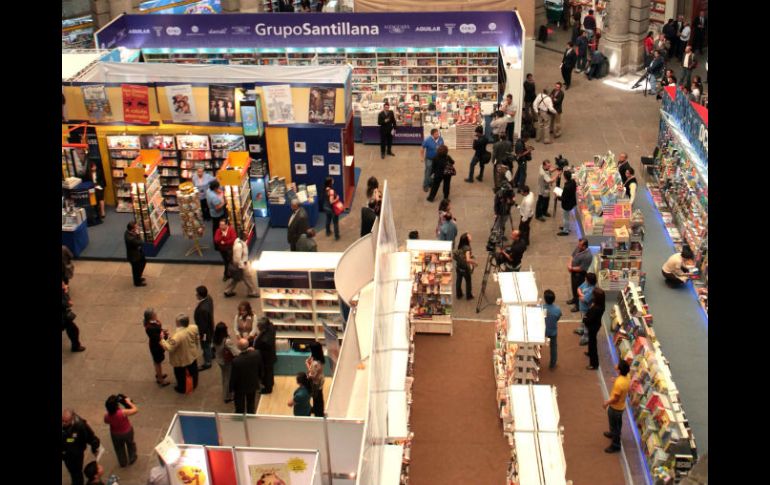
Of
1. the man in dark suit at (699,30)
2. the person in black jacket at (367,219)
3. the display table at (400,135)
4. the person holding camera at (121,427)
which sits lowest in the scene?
the person holding camera at (121,427)

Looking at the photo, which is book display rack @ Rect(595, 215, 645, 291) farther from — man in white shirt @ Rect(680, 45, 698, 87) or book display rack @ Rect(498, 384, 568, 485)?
man in white shirt @ Rect(680, 45, 698, 87)

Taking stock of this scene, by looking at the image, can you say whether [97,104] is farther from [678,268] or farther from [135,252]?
[678,268]

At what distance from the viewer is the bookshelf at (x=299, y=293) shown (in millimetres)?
13289

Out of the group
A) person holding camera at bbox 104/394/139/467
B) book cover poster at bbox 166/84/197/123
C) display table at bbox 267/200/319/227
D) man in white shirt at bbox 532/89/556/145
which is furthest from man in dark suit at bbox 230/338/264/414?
man in white shirt at bbox 532/89/556/145

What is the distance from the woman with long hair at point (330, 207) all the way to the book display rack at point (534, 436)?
6817 mm

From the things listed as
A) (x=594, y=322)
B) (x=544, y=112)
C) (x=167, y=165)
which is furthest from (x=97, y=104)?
(x=594, y=322)

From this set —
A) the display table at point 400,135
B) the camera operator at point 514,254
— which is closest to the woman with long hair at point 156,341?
the camera operator at point 514,254

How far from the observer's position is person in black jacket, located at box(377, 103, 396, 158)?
19.9 metres

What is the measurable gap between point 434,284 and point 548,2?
1859 centimetres

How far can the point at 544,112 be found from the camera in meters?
20.9

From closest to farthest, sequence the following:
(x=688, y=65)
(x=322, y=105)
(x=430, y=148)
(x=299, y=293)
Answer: (x=299, y=293)
(x=322, y=105)
(x=430, y=148)
(x=688, y=65)

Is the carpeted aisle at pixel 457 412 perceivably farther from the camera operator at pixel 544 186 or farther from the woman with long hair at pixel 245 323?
the camera operator at pixel 544 186

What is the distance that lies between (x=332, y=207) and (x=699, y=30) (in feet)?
47.6

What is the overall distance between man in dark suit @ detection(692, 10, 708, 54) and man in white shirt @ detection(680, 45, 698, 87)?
2468 millimetres
